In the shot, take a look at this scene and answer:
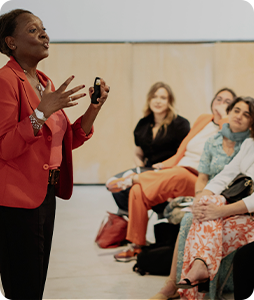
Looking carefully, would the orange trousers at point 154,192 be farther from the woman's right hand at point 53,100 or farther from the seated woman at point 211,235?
the woman's right hand at point 53,100

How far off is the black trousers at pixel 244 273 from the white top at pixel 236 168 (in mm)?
631

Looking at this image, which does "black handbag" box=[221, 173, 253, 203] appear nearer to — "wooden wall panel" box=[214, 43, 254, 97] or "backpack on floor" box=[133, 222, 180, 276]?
"backpack on floor" box=[133, 222, 180, 276]

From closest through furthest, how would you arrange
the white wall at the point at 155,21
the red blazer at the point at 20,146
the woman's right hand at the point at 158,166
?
1. the red blazer at the point at 20,146
2. the woman's right hand at the point at 158,166
3. the white wall at the point at 155,21

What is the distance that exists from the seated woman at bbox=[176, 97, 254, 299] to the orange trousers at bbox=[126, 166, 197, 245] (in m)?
0.69

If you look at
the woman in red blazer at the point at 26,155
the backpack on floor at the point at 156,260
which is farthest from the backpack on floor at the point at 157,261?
the woman in red blazer at the point at 26,155

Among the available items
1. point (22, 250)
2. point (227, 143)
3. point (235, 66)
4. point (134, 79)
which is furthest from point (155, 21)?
point (22, 250)

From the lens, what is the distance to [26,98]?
119 cm

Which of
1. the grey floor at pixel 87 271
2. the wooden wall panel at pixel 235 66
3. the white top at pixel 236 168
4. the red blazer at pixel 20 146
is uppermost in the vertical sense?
the wooden wall panel at pixel 235 66

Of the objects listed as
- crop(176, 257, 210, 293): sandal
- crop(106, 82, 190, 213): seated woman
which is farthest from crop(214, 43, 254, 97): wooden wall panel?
crop(176, 257, 210, 293): sandal

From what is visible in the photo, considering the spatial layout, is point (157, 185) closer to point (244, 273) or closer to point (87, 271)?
point (87, 271)

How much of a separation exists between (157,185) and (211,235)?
0.92 metres

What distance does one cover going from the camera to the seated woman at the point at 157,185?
284cm

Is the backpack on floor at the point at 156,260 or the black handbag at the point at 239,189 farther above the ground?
the black handbag at the point at 239,189

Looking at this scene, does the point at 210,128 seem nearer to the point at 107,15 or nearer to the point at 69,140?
the point at 69,140
